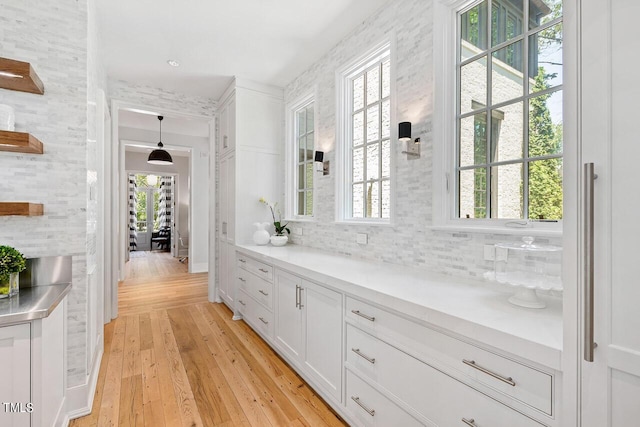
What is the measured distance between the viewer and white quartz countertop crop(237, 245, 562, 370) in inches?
38.5

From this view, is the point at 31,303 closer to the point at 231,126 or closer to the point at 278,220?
the point at 278,220

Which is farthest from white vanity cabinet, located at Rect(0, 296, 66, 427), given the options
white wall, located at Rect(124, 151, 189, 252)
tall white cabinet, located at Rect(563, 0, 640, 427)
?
white wall, located at Rect(124, 151, 189, 252)

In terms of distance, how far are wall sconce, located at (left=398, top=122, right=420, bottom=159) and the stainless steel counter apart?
219cm

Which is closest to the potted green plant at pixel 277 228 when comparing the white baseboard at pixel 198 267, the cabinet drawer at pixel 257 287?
the cabinet drawer at pixel 257 287

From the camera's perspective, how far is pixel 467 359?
1.14m

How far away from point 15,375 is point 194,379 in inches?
45.7

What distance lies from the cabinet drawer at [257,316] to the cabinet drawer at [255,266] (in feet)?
0.97

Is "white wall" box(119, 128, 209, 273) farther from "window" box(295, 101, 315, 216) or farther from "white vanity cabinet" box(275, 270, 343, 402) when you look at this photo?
"white vanity cabinet" box(275, 270, 343, 402)

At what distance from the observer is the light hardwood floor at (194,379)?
1.87 m

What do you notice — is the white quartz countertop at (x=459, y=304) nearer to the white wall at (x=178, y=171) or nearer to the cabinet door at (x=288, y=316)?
the cabinet door at (x=288, y=316)

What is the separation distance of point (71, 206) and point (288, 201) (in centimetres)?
230

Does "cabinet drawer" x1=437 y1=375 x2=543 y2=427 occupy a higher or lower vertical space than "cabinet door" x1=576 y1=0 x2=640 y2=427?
lower

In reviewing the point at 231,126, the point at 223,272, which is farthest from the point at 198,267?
the point at 231,126

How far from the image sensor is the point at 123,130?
223 inches
